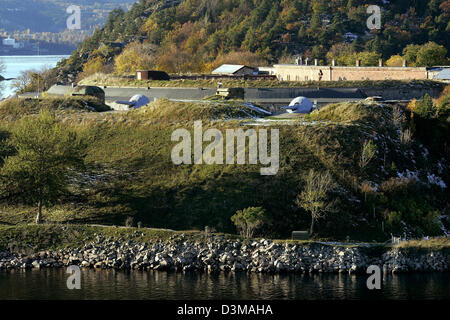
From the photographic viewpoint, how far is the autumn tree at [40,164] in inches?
2292

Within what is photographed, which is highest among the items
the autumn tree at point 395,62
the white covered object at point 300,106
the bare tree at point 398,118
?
the autumn tree at point 395,62

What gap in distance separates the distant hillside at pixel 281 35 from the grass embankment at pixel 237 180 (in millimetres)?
76302

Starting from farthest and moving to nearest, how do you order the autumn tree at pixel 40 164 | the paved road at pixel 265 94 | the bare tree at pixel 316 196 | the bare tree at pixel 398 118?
the paved road at pixel 265 94, the bare tree at pixel 398 118, the autumn tree at pixel 40 164, the bare tree at pixel 316 196

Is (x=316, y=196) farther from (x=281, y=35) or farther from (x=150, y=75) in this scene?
(x=281, y=35)

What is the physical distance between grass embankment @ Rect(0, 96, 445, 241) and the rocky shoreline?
4.31 metres

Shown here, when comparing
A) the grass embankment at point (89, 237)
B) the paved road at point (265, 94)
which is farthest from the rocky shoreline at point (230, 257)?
the paved road at point (265, 94)

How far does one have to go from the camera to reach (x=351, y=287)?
46.7 meters

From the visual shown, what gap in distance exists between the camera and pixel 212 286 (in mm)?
46812

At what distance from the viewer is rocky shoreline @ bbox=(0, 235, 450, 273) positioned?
50.6m

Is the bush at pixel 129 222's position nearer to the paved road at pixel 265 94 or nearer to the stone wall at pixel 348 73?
the paved road at pixel 265 94

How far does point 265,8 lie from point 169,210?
375 feet

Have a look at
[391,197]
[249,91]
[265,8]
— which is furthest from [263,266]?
[265,8]

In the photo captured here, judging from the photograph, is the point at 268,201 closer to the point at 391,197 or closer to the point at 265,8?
the point at 391,197
